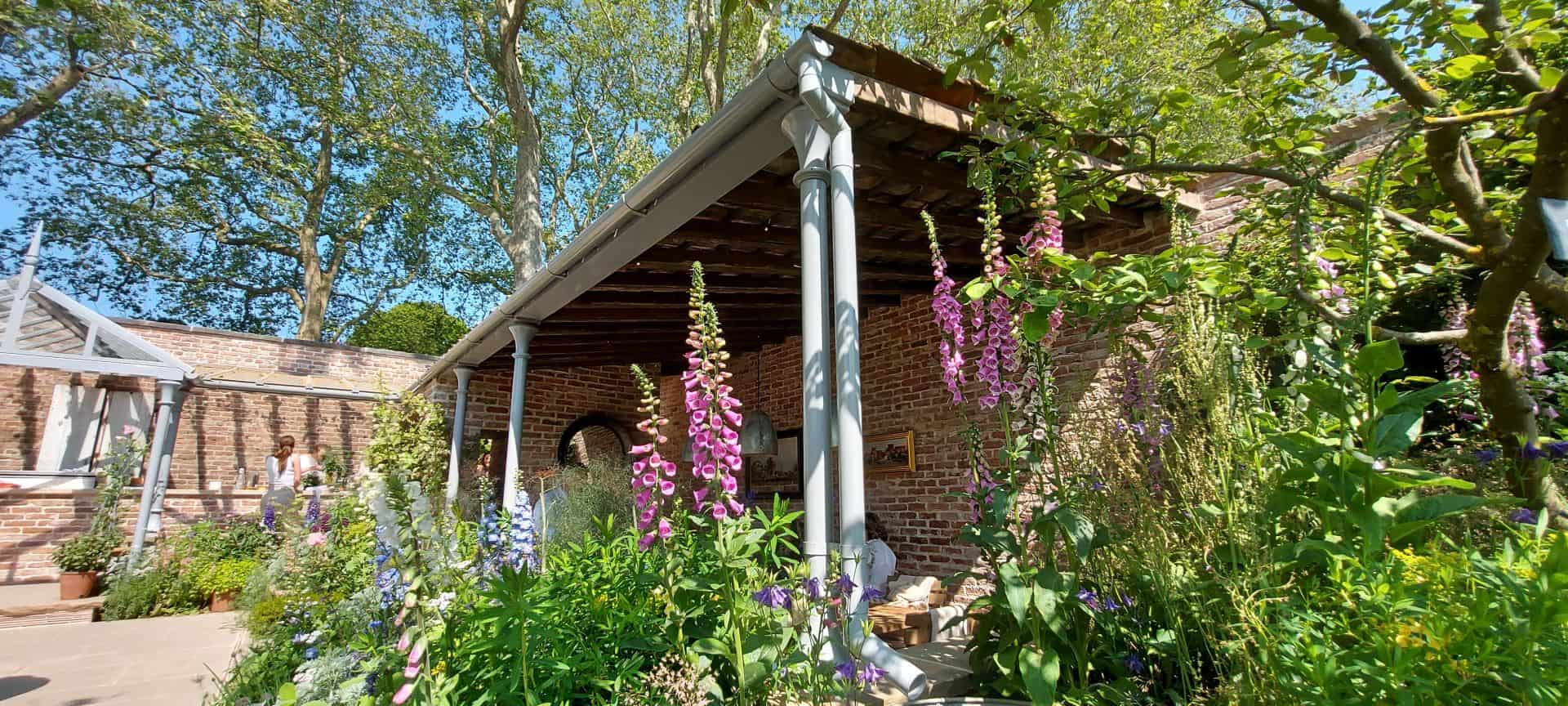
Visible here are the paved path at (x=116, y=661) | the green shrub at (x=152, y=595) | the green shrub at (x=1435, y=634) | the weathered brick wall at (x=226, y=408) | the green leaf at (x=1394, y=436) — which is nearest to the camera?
the green shrub at (x=1435, y=634)

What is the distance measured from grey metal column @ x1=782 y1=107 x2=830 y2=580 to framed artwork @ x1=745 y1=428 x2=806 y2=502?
406 cm

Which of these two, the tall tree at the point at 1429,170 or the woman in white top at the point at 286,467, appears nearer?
the tall tree at the point at 1429,170

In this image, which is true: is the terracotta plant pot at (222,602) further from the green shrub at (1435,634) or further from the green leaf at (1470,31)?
the green leaf at (1470,31)

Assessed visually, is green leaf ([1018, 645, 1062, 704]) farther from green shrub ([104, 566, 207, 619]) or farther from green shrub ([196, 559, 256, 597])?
green shrub ([104, 566, 207, 619])

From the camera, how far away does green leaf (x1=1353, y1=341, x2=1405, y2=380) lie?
1443 mm

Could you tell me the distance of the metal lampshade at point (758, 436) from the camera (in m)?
6.40

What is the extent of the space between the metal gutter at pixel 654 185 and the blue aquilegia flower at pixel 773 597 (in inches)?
70.6

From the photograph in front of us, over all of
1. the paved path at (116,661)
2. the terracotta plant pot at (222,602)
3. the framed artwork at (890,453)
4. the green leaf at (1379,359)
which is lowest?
the terracotta plant pot at (222,602)

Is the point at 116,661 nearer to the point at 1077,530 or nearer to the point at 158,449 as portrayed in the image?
the point at 158,449

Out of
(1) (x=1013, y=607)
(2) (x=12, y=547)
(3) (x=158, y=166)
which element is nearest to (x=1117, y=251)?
(1) (x=1013, y=607)

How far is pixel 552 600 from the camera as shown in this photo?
2.24 metres

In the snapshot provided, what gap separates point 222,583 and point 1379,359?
9120 mm

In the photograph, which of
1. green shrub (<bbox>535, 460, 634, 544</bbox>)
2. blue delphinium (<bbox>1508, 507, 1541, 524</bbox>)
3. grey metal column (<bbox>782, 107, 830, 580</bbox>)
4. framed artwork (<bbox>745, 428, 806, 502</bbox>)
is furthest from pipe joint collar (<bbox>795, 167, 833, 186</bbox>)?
framed artwork (<bbox>745, 428, 806, 502</bbox>)

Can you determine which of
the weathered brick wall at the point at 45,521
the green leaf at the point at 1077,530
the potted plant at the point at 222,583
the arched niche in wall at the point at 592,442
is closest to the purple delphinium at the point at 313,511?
the potted plant at the point at 222,583
